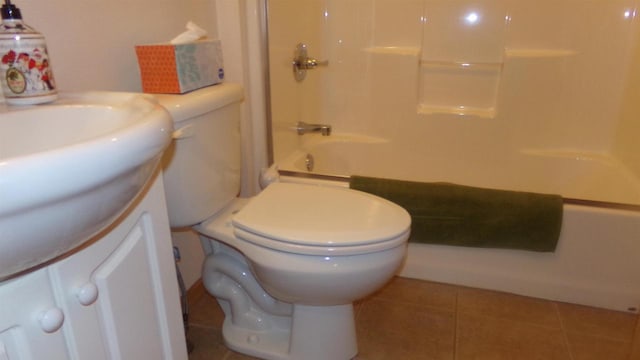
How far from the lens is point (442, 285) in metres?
1.70

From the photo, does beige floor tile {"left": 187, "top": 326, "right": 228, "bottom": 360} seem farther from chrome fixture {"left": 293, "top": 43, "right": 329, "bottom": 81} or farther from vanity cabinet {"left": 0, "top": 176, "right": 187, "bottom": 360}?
chrome fixture {"left": 293, "top": 43, "right": 329, "bottom": 81}

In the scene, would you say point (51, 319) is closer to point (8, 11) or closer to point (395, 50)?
point (8, 11)

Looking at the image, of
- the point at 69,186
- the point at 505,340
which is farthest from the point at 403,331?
the point at 69,186

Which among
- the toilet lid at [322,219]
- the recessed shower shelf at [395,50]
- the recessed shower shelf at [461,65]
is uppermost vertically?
the recessed shower shelf at [395,50]

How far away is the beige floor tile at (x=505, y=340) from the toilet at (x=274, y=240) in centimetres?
37

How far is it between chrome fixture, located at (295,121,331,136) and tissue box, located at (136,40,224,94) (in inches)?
33.4

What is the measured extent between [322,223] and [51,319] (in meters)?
0.66

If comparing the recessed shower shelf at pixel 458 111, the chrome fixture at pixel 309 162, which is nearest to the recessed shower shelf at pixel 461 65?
the recessed shower shelf at pixel 458 111

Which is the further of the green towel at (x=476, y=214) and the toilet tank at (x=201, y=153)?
the green towel at (x=476, y=214)

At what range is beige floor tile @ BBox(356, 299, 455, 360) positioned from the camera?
139 centimetres

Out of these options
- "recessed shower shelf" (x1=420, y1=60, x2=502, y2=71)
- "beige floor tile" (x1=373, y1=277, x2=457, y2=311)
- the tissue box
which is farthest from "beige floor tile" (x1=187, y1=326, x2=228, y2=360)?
"recessed shower shelf" (x1=420, y1=60, x2=502, y2=71)

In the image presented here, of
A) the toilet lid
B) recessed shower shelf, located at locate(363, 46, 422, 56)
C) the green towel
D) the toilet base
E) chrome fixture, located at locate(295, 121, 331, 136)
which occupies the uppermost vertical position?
recessed shower shelf, located at locate(363, 46, 422, 56)

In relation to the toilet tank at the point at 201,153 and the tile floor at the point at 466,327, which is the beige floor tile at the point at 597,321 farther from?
the toilet tank at the point at 201,153

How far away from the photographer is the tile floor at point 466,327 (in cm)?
138
